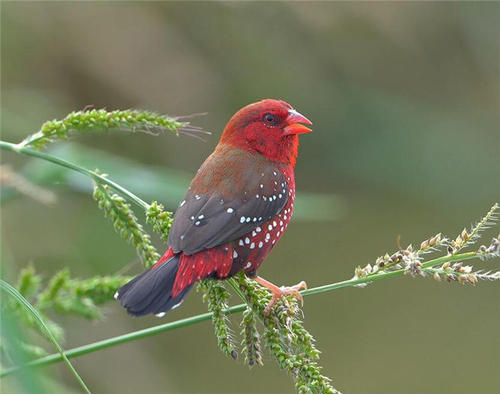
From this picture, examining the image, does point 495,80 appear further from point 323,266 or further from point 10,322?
point 10,322

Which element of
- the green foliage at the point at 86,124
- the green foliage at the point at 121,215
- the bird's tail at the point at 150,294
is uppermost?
the green foliage at the point at 86,124

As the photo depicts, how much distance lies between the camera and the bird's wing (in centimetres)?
269

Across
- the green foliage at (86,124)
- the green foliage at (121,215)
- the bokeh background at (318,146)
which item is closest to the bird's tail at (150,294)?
the green foliage at (121,215)

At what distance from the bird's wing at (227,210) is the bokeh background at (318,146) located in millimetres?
1297

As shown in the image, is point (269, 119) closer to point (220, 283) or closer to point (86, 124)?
point (220, 283)

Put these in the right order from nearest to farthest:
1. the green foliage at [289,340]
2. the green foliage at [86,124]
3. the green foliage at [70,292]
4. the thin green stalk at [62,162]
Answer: the green foliage at [289,340] → the thin green stalk at [62,162] → the green foliage at [86,124] → the green foliage at [70,292]

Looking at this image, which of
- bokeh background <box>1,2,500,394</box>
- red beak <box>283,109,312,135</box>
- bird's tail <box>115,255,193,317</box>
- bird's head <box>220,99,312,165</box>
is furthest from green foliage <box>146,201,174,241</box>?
bokeh background <box>1,2,500,394</box>

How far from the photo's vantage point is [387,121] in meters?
7.59

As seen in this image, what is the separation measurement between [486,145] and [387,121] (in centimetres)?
109

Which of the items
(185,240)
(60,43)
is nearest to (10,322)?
(185,240)

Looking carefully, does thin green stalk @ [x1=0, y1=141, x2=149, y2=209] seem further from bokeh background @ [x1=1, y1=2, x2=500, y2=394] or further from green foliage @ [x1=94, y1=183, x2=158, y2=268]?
bokeh background @ [x1=1, y1=2, x2=500, y2=394]

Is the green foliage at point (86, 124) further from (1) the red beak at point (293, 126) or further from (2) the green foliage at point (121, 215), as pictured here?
(1) the red beak at point (293, 126)

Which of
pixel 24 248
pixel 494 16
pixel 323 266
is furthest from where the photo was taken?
pixel 323 266

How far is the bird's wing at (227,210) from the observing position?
8.82ft
